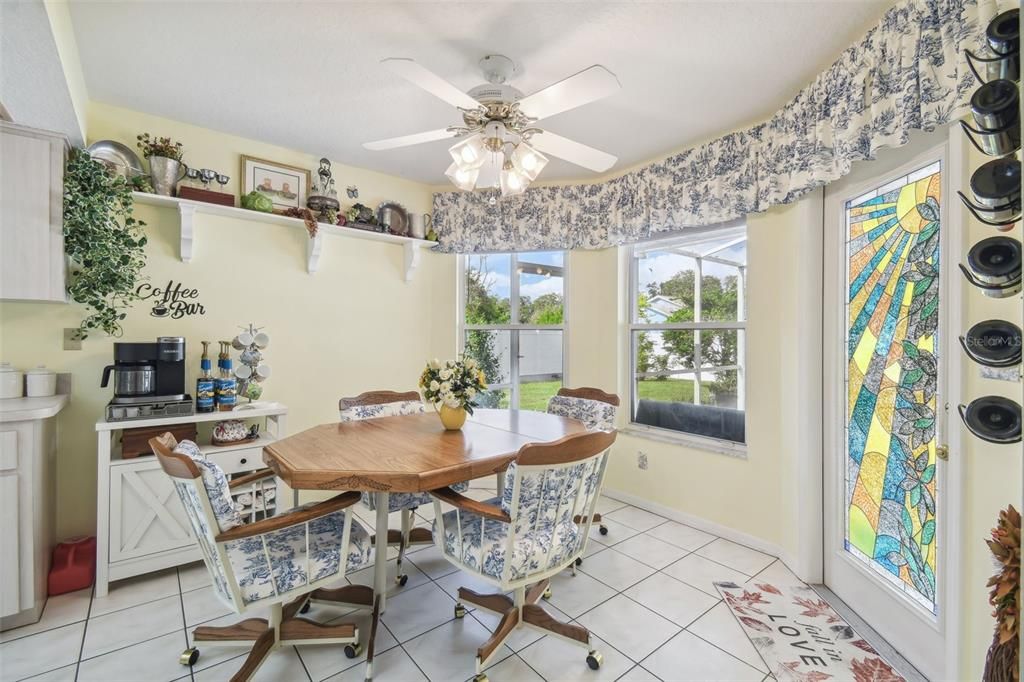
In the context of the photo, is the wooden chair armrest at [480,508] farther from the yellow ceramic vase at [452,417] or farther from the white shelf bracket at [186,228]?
the white shelf bracket at [186,228]

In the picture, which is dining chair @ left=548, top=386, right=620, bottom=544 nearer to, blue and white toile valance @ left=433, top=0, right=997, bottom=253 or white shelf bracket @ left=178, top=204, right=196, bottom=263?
blue and white toile valance @ left=433, top=0, right=997, bottom=253

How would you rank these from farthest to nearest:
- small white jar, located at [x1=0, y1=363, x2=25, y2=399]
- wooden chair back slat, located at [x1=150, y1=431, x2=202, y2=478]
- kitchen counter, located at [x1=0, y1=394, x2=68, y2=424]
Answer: small white jar, located at [x1=0, y1=363, x2=25, y2=399] < kitchen counter, located at [x1=0, y1=394, x2=68, y2=424] < wooden chair back slat, located at [x1=150, y1=431, x2=202, y2=478]

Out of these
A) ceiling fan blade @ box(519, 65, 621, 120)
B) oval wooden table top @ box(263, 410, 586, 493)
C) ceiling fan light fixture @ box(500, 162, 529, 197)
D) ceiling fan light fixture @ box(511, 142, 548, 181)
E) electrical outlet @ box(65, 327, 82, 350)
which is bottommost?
oval wooden table top @ box(263, 410, 586, 493)

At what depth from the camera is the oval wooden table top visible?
160 centimetres

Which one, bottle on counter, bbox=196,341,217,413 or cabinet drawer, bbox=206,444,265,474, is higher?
bottle on counter, bbox=196,341,217,413

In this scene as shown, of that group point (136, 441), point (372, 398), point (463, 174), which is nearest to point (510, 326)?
point (372, 398)

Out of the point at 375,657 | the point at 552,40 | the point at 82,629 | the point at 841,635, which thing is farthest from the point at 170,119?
the point at 841,635

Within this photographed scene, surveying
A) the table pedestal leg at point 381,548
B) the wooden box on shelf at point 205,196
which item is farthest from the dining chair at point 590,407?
the wooden box on shelf at point 205,196

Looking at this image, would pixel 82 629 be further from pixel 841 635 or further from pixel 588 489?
pixel 841 635

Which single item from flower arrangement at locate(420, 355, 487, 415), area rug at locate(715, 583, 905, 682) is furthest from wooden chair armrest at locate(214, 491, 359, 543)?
area rug at locate(715, 583, 905, 682)

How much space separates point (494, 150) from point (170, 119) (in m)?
2.26

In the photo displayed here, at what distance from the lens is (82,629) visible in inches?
77.1

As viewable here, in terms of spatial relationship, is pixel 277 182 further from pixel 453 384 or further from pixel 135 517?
pixel 135 517

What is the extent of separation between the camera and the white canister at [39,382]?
2256 millimetres
